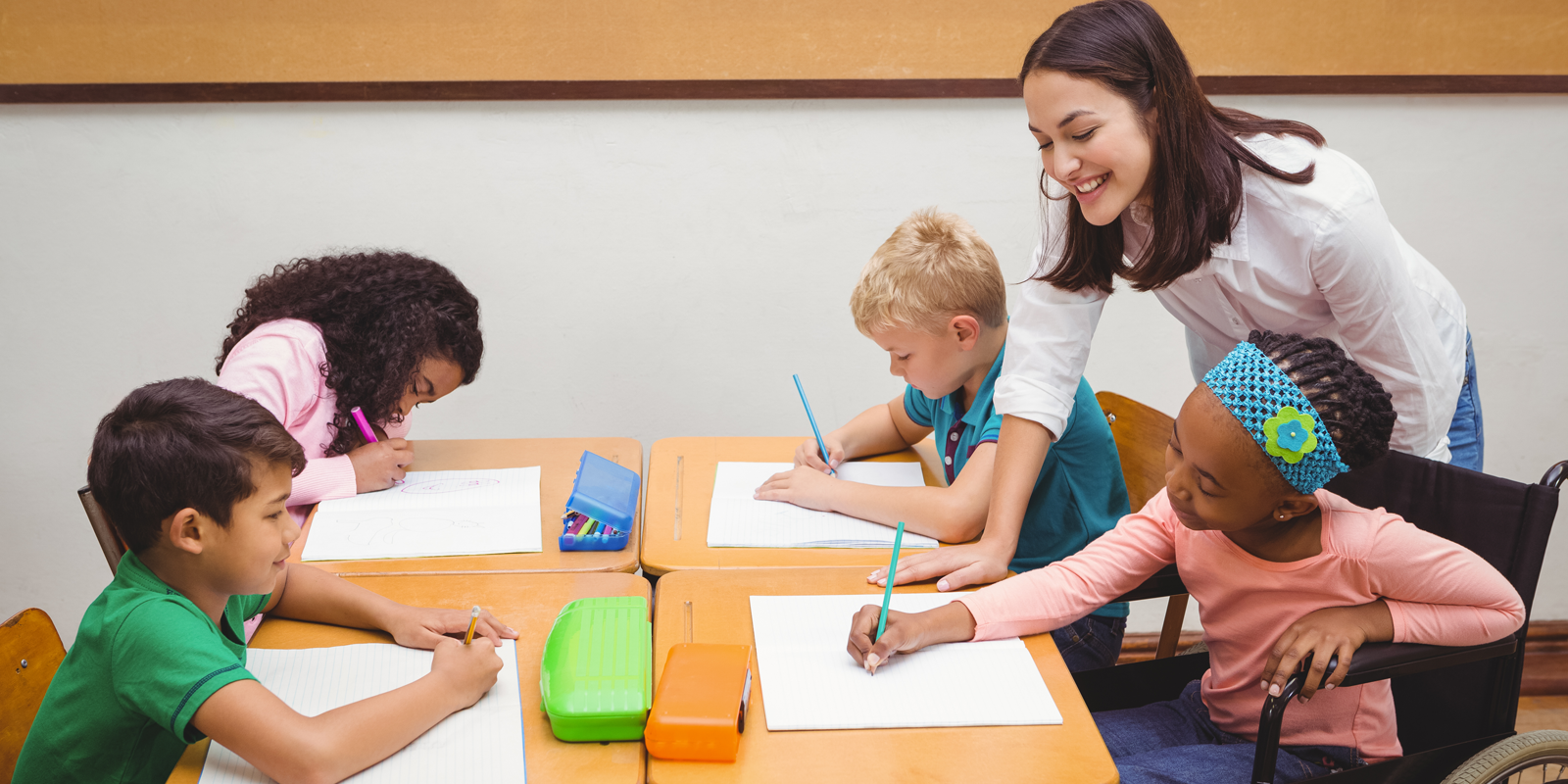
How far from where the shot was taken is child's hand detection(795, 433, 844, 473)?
1.63m

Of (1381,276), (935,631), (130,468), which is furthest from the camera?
(1381,276)

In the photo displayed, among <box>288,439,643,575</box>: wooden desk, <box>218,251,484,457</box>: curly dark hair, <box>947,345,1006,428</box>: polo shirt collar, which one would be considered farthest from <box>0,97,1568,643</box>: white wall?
<box>947,345,1006,428</box>: polo shirt collar

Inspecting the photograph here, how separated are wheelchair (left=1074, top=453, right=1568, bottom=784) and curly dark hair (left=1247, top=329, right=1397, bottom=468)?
0.19 m

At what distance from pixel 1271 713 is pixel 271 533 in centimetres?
100

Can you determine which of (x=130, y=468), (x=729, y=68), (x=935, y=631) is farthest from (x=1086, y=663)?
(x=729, y=68)

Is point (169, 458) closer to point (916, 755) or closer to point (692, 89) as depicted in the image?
point (916, 755)

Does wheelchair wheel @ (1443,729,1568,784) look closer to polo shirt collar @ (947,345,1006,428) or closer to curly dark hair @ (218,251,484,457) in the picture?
polo shirt collar @ (947,345,1006,428)

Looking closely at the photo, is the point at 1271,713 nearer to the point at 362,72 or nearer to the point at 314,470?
the point at 314,470

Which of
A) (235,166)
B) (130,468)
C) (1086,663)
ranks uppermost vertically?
(235,166)

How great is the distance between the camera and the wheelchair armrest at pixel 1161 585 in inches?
48.8

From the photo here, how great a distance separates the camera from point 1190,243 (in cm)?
121

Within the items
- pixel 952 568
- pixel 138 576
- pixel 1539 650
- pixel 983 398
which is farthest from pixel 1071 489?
pixel 1539 650

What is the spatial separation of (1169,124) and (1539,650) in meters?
2.35

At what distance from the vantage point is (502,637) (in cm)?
109
